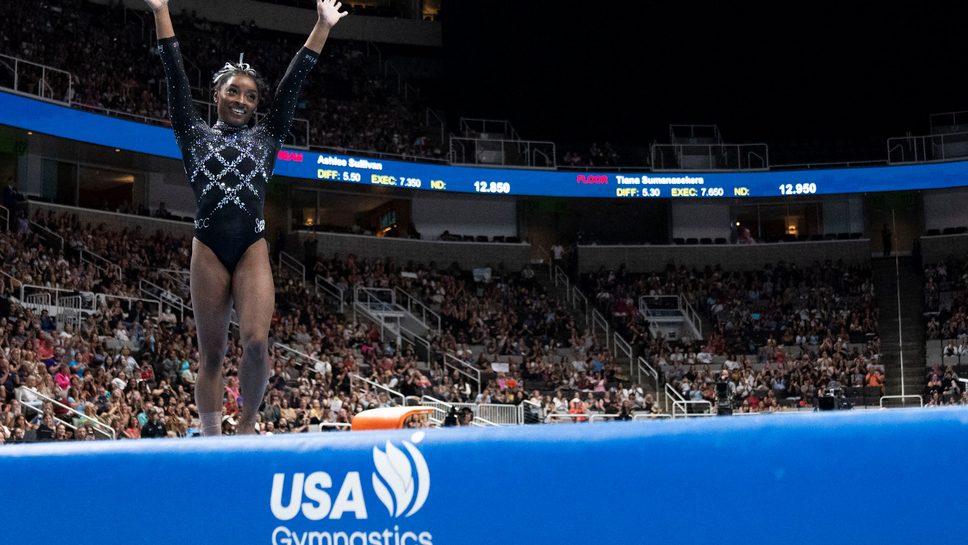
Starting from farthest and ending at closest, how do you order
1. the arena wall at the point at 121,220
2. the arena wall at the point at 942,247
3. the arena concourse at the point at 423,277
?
the arena wall at the point at 942,247 → the arena wall at the point at 121,220 → the arena concourse at the point at 423,277

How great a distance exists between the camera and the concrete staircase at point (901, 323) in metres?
25.0

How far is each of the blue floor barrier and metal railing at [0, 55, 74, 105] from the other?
810 inches

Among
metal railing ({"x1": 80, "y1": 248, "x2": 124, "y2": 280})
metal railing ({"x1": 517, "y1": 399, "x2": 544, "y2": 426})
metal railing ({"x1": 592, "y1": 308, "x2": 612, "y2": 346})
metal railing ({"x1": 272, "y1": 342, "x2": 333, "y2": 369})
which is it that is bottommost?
metal railing ({"x1": 517, "y1": 399, "x2": 544, "y2": 426})

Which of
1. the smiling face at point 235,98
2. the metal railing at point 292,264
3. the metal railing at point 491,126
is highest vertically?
the metal railing at point 491,126

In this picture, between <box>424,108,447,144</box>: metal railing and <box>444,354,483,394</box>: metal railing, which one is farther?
<box>424,108,447,144</box>: metal railing

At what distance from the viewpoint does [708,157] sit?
30.2 meters

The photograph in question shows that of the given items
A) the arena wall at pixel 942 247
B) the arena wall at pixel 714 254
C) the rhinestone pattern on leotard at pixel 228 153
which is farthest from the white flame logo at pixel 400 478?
the arena wall at pixel 942 247

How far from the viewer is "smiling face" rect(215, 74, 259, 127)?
14.1 feet

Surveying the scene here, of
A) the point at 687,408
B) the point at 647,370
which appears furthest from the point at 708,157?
the point at 687,408

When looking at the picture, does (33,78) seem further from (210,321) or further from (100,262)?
(210,321)

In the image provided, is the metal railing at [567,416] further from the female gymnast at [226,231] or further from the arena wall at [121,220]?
the female gymnast at [226,231]

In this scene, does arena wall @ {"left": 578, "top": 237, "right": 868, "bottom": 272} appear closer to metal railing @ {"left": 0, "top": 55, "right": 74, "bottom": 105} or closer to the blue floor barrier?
metal railing @ {"left": 0, "top": 55, "right": 74, "bottom": 105}

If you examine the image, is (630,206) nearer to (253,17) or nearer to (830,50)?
(830,50)

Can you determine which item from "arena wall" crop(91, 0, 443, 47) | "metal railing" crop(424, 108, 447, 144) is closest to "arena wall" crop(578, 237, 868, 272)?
"metal railing" crop(424, 108, 447, 144)
